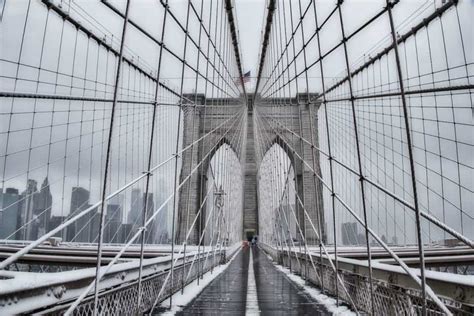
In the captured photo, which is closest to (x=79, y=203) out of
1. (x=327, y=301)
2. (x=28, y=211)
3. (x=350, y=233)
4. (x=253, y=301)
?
(x=28, y=211)

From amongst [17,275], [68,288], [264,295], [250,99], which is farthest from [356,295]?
[250,99]

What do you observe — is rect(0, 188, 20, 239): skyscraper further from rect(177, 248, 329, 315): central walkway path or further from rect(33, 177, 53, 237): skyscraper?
rect(177, 248, 329, 315): central walkway path

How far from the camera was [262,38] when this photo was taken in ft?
37.6

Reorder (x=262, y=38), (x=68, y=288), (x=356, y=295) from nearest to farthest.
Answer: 1. (x=68, y=288)
2. (x=356, y=295)
3. (x=262, y=38)

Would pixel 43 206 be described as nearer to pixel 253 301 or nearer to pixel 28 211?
pixel 28 211

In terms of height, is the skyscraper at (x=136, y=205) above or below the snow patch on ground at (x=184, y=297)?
above

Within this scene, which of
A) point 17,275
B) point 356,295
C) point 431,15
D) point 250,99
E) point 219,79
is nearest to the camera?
point 17,275

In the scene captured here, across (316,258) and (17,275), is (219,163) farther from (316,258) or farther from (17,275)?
(17,275)

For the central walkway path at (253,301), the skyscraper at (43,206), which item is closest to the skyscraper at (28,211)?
the skyscraper at (43,206)

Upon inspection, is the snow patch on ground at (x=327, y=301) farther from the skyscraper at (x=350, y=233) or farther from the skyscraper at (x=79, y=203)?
the skyscraper at (x=79, y=203)

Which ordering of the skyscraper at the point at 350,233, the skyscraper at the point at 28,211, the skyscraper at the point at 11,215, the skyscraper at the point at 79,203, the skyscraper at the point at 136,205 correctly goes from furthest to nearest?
the skyscraper at the point at 136,205
the skyscraper at the point at 350,233
the skyscraper at the point at 79,203
the skyscraper at the point at 28,211
the skyscraper at the point at 11,215

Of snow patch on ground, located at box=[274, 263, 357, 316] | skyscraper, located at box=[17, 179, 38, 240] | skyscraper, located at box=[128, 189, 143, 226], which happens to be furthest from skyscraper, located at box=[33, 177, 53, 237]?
snow patch on ground, located at box=[274, 263, 357, 316]

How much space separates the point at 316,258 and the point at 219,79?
19.9 feet

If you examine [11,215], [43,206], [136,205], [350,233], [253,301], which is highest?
[136,205]
